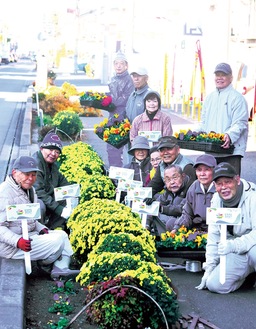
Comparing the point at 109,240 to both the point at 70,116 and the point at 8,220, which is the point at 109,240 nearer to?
the point at 8,220

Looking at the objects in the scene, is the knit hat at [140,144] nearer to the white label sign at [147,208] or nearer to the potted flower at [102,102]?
the white label sign at [147,208]

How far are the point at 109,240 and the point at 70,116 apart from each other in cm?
1300

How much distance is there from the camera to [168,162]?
9742mm

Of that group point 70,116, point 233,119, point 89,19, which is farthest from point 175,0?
point 89,19

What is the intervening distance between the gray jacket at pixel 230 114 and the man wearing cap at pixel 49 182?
2.18m

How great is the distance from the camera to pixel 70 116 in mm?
19828

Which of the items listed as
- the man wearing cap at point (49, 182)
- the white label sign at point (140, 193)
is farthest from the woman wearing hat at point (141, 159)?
the white label sign at point (140, 193)

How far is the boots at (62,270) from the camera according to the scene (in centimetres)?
783

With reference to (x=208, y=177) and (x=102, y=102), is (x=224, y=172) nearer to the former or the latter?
(x=208, y=177)

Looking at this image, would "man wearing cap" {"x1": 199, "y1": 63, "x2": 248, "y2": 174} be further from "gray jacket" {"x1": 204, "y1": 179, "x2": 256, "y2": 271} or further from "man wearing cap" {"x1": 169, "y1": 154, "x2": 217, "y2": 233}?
"gray jacket" {"x1": 204, "y1": 179, "x2": 256, "y2": 271}

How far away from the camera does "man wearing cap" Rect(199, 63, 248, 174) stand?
10.2 m

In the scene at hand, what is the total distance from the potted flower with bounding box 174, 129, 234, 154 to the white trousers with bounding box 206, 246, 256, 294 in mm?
3061

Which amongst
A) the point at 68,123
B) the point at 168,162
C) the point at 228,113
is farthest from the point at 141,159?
the point at 68,123

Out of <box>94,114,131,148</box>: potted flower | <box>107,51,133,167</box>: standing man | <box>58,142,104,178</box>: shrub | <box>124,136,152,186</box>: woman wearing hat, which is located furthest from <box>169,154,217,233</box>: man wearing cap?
<box>107,51,133,167</box>: standing man
